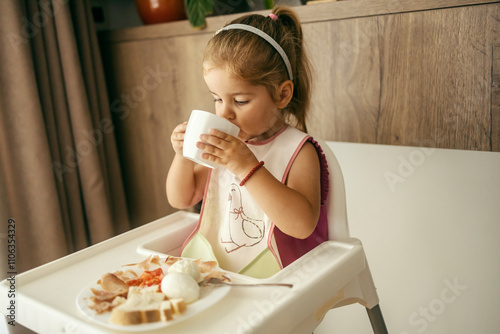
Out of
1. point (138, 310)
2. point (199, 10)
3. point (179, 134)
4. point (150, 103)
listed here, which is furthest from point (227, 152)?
point (150, 103)

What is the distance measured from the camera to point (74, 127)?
5.71 feet

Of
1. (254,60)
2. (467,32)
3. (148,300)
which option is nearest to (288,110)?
(254,60)

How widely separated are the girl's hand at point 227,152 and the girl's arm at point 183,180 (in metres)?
0.18

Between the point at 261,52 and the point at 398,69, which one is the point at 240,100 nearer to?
the point at 261,52

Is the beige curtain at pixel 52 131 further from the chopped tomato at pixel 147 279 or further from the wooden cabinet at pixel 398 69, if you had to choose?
the chopped tomato at pixel 147 279

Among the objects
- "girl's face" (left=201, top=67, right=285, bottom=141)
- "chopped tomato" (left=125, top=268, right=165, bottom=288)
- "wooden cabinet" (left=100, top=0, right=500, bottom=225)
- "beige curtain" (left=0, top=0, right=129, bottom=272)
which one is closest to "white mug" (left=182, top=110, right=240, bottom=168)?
"girl's face" (left=201, top=67, right=285, bottom=141)

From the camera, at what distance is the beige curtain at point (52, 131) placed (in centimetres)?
154

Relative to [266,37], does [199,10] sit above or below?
above

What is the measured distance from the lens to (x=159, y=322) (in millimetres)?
582

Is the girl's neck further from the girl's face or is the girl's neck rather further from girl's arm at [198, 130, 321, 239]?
girl's arm at [198, 130, 321, 239]

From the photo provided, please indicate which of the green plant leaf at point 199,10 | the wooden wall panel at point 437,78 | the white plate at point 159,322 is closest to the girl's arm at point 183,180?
the white plate at point 159,322

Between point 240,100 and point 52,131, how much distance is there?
109cm

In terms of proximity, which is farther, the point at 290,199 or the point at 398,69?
the point at 398,69

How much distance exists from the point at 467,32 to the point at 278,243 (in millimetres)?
654
